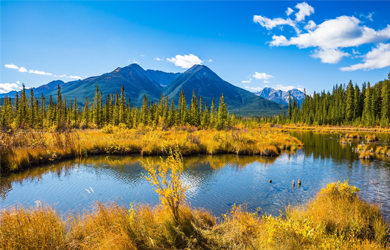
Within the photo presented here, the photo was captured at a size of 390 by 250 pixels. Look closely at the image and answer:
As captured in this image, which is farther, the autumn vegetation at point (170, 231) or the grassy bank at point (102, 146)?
the grassy bank at point (102, 146)

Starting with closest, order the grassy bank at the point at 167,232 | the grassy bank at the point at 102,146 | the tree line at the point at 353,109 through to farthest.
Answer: the grassy bank at the point at 167,232, the grassy bank at the point at 102,146, the tree line at the point at 353,109

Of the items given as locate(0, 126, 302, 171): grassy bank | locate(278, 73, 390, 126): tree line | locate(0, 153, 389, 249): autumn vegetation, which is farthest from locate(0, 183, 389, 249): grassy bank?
locate(278, 73, 390, 126): tree line

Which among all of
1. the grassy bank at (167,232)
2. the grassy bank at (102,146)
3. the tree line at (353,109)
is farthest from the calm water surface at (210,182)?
the tree line at (353,109)

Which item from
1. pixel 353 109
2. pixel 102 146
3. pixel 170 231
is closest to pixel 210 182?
pixel 170 231

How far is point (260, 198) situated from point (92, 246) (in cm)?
848

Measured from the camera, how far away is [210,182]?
528 inches

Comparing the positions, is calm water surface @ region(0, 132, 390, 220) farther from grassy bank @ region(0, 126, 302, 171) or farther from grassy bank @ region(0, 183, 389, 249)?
grassy bank @ region(0, 183, 389, 249)

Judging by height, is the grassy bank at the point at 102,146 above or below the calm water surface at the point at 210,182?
above

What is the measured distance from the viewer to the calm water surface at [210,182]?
398 inches

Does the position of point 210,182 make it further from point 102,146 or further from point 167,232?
point 102,146

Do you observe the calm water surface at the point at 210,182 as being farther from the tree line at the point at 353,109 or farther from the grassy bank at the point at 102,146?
the tree line at the point at 353,109

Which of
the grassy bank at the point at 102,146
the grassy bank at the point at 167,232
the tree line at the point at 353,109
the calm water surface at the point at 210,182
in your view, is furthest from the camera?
the tree line at the point at 353,109

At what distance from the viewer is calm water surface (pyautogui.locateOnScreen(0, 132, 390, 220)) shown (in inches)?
398

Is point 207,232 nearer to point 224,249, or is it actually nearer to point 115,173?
point 224,249
